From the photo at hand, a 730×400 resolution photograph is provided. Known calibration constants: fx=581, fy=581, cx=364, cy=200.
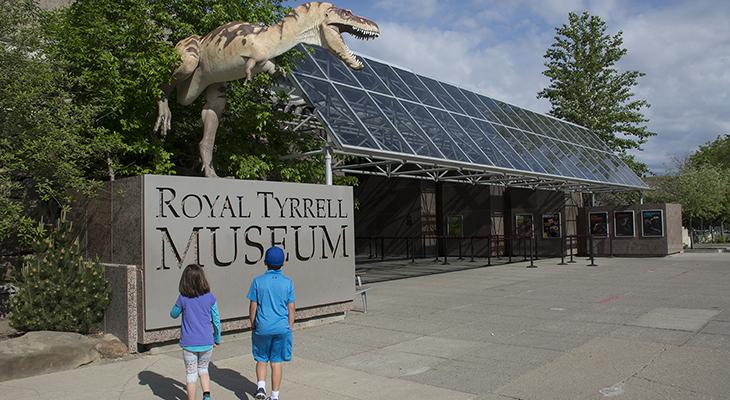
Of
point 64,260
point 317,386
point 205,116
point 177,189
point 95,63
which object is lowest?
point 317,386

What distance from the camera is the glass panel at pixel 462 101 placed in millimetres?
19969

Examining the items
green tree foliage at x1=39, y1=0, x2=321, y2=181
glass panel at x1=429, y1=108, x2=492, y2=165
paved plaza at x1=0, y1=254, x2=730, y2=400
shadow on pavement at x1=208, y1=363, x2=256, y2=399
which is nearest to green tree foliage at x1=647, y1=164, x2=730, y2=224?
glass panel at x1=429, y1=108, x2=492, y2=165

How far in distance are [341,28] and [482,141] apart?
32.4 ft

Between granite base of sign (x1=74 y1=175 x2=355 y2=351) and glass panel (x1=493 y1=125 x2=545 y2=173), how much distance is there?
11046 millimetres

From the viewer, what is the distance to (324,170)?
12.2 meters

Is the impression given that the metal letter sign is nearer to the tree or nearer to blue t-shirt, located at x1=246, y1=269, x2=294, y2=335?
blue t-shirt, located at x1=246, y1=269, x2=294, y2=335

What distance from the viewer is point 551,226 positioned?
27047 millimetres

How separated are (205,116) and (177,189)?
1.71 m

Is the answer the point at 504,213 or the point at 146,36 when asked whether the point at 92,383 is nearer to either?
the point at 146,36

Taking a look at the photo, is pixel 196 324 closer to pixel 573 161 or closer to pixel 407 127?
pixel 407 127

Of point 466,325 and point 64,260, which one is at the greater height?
point 64,260

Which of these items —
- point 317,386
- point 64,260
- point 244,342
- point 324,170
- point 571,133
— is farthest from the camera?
point 571,133

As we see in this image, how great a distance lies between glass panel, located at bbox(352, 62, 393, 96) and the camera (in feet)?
51.0

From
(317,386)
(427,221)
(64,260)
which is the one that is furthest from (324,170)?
(427,221)
